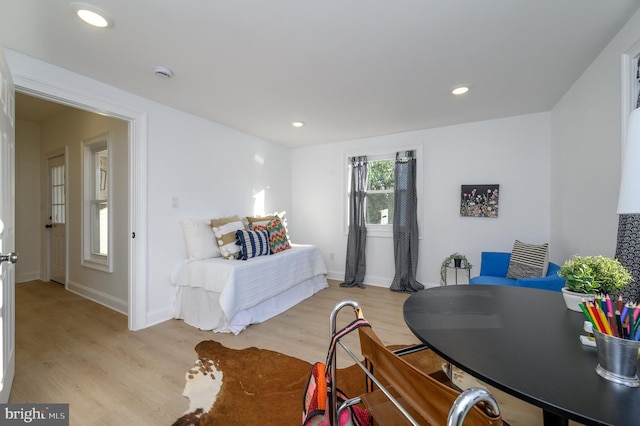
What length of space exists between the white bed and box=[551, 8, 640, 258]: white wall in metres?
2.86

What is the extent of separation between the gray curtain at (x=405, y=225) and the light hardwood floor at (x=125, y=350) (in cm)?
35

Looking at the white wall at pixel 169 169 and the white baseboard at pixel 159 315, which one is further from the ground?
the white wall at pixel 169 169

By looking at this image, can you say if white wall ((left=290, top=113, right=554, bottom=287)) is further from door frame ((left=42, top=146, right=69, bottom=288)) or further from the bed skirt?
door frame ((left=42, top=146, right=69, bottom=288))

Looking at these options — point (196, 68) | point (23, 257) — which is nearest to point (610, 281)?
point (196, 68)

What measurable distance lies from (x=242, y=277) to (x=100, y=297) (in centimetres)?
215

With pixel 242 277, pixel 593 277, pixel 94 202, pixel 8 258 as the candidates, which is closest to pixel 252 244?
pixel 242 277

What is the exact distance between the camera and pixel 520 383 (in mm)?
690

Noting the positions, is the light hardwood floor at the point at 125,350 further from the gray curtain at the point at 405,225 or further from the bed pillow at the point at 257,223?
the bed pillow at the point at 257,223

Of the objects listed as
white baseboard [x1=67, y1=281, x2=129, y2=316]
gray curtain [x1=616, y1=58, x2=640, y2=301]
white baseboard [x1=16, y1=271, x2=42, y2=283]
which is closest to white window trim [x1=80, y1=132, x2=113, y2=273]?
white baseboard [x1=67, y1=281, x2=129, y2=316]

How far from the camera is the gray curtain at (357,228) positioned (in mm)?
4316

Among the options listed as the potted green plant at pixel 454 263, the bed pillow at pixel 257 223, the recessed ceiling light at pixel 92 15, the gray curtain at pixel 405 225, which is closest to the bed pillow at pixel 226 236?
the bed pillow at pixel 257 223

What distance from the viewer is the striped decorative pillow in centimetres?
259

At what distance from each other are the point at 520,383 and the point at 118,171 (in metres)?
3.91

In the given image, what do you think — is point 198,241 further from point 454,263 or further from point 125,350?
point 454,263
